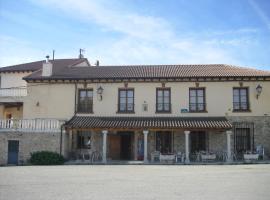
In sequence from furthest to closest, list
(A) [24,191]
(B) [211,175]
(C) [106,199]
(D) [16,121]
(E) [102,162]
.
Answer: (D) [16,121]
(E) [102,162]
(B) [211,175]
(A) [24,191]
(C) [106,199]

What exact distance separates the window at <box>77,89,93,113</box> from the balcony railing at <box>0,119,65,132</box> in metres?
2.27

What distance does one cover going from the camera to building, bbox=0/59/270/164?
2389 cm

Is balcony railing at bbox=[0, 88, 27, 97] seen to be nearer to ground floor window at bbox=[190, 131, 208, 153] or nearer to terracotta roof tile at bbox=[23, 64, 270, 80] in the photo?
terracotta roof tile at bbox=[23, 64, 270, 80]

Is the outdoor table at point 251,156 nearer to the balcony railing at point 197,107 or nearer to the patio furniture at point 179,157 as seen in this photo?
the patio furniture at point 179,157

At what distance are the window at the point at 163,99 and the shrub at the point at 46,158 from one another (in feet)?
24.3

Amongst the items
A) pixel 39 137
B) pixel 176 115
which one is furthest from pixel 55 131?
pixel 176 115

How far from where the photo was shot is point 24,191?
11.6 meters

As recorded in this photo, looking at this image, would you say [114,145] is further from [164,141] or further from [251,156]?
[251,156]

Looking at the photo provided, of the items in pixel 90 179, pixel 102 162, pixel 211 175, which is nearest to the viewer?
pixel 90 179

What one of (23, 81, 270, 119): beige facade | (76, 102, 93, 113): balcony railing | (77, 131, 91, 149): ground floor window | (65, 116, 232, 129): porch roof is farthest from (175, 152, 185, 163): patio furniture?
(76, 102, 93, 113): balcony railing

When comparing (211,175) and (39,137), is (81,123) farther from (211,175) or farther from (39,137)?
(211,175)

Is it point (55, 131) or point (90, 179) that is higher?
point (55, 131)

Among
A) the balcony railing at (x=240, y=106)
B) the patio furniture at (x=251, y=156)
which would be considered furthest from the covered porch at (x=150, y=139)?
the balcony railing at (x=240, y=106)

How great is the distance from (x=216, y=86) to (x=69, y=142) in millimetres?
10698
